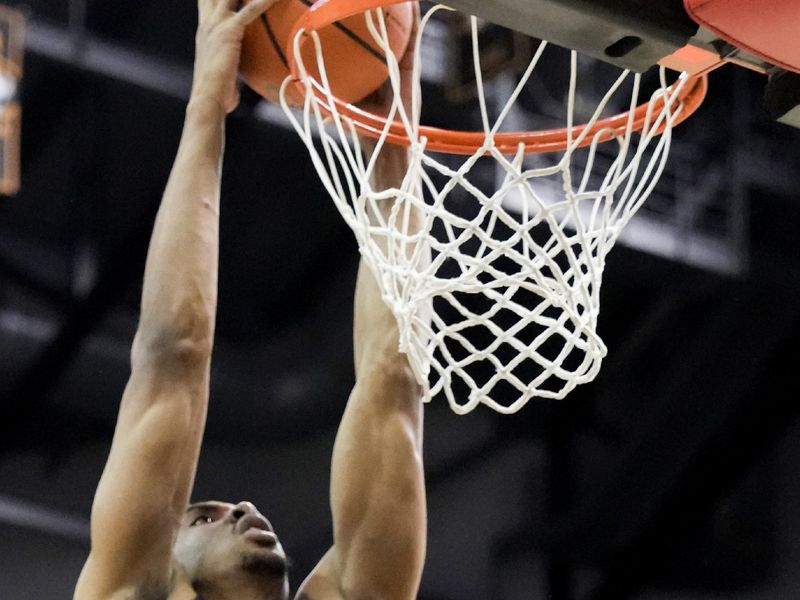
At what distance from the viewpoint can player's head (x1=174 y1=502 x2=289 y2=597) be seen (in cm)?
237

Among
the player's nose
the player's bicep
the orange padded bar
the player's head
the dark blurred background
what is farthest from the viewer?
the dark blurred background

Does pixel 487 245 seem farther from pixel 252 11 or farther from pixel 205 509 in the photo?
pixel 205 509

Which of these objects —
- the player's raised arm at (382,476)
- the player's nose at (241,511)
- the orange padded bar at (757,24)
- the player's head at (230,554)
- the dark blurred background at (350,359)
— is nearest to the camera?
the orange padded bar at (757,24)

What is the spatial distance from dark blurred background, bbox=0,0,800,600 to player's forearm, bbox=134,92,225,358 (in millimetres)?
1051

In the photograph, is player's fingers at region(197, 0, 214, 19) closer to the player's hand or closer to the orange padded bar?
the player's hand

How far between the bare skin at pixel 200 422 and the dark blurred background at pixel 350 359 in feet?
2.99

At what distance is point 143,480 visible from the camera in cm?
203

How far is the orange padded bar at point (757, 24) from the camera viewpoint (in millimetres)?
1429

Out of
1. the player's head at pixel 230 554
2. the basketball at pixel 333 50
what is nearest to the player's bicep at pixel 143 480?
the player's head at pixel 230 554

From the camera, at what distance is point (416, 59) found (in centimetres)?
196

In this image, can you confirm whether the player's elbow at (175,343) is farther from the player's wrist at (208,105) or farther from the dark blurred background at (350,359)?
the dark blurred background at (350,359)

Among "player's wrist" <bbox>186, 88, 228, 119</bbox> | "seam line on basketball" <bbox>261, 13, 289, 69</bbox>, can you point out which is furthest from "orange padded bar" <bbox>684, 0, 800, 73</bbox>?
"player's wrist" <bbox>186, 88, 228, 119</bbox>

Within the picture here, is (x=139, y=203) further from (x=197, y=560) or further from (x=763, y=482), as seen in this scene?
(x=763, y=482)

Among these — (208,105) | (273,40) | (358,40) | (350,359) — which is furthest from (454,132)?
(350,359)
